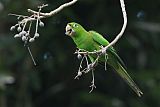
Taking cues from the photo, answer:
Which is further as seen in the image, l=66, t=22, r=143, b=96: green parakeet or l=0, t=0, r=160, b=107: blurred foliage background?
l=0, t=0, r=160, b=107: blurred foliage background

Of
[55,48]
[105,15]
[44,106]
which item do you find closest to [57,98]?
[44,106]

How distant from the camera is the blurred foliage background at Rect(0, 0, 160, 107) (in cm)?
454

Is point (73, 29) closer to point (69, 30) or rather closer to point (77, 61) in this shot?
point (69, 30)

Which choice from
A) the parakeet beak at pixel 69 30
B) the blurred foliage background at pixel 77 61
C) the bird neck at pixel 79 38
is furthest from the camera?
the blurred foliage background at pixel 77 61

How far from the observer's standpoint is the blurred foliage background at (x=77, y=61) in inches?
179

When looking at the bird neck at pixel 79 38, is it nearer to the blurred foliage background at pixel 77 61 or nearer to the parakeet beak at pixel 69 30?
the parakeet beak at pixel 69 30

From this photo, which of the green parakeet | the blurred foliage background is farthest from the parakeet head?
the blurred foliage background

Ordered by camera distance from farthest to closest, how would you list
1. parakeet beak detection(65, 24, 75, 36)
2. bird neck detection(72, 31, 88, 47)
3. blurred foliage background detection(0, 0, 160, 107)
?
blurred foliage background detection(0, 0, 160, 107) → bird neck detection(72, 31, 88, 47) → parakeet beak detection(65, 24, 75, 36)

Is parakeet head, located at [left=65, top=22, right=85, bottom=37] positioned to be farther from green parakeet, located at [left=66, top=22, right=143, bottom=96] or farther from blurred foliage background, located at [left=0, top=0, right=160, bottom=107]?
blurred foliage background, located at [left=0, top=0, right=160, bottom=107]

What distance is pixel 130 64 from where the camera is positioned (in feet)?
16.4

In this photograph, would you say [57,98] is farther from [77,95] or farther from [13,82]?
[13,82]

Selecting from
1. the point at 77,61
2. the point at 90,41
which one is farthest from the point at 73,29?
the point at 77,61

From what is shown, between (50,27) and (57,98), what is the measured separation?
0.73 meters

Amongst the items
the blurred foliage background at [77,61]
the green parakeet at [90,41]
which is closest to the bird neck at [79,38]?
the green parakeet at [90,41]
